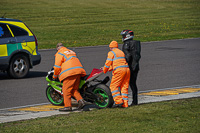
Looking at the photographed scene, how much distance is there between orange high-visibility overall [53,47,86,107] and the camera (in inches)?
376

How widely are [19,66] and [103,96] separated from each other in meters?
5.54

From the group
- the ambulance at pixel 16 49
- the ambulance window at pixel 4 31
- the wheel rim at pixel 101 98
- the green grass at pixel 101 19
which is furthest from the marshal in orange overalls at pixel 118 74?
the green grass at pixel 101 19

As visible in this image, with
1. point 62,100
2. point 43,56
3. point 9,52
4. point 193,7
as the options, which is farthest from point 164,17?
point 62,100

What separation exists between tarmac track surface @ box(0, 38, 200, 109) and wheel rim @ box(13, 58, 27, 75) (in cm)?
31

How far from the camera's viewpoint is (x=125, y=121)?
775cm

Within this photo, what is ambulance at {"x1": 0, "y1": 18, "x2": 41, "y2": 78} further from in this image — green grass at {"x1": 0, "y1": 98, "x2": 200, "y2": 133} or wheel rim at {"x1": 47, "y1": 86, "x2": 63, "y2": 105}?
green grass at {"x1": 0, "y1": 98, "x2": 200, "y2": 133}

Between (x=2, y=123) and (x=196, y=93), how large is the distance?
16.1 ft

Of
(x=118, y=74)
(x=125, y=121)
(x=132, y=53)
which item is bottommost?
(x=125, y=121)

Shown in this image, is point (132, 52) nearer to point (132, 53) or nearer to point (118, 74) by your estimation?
point (132, 53)

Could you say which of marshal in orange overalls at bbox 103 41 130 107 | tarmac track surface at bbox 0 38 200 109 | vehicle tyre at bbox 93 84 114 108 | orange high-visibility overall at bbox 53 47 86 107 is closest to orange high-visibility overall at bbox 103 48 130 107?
marshal in orange overalls at bbox 103 41 130 107

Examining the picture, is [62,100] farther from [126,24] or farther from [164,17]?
[164,17]

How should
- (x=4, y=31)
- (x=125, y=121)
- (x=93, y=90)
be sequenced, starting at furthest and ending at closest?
1. (x=4, y=31)
2. (x=93, y=90)
3. (x=125, y=121)

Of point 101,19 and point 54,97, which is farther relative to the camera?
point 101,19

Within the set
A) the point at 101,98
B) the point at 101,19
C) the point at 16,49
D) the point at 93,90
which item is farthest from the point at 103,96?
the point at 101,19
